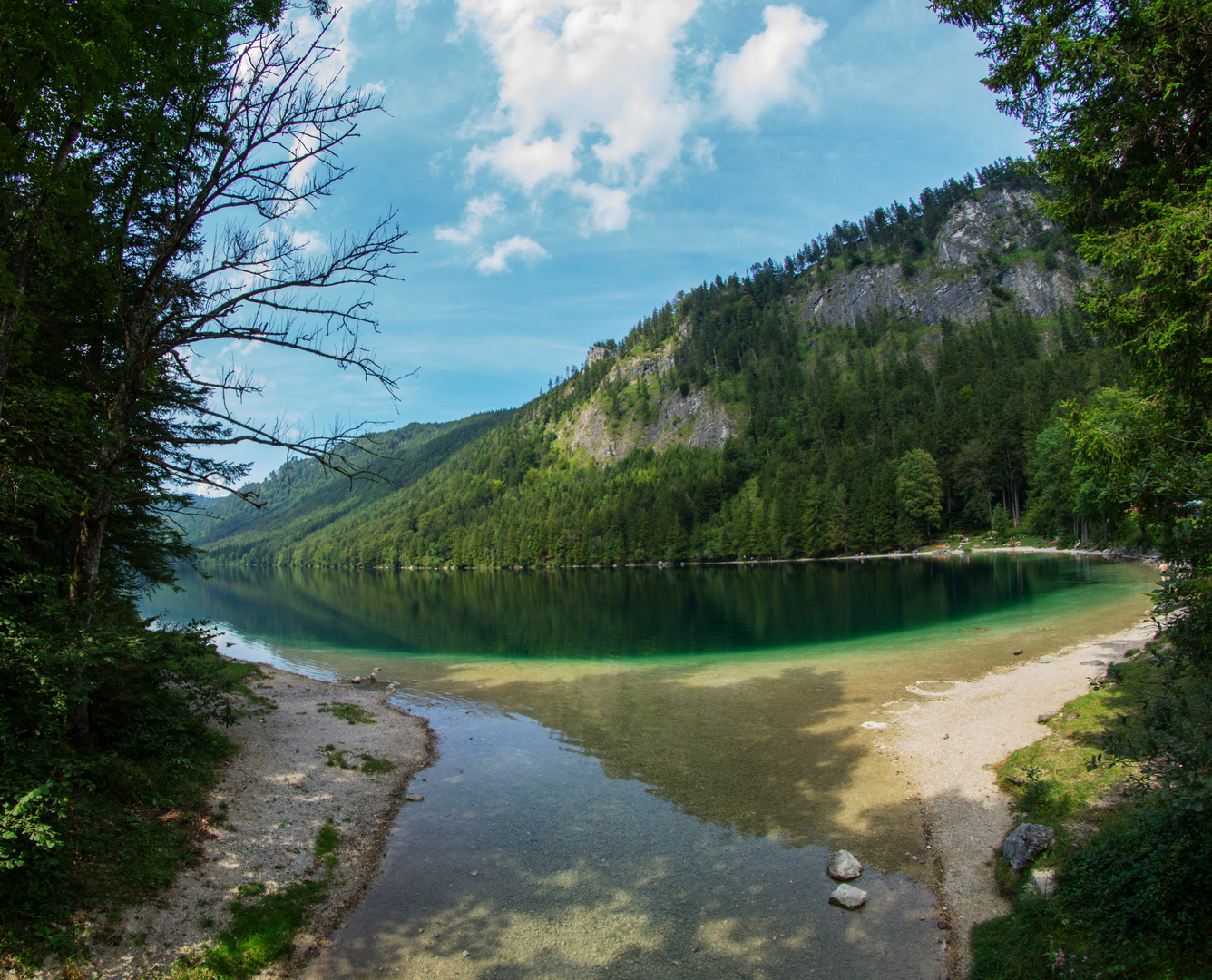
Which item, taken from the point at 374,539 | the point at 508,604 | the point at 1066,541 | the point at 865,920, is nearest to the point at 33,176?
the point at 865,920

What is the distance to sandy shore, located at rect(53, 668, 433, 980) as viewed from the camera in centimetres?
732

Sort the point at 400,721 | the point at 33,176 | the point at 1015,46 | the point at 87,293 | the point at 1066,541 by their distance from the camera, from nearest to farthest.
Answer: the point at 33,176
the point at 1015,46
the point at 87,293
the point at 400,721
the point at 1066,541

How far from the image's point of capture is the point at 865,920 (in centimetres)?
854

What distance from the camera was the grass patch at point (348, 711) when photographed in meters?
19.8

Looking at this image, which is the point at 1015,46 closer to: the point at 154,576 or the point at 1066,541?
the point at 154,576

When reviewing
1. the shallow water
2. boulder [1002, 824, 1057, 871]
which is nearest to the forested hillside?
the shallow water

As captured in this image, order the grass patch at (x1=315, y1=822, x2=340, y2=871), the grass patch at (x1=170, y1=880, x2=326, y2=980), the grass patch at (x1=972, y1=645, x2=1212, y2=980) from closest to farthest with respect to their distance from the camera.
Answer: the grass patch at (x1=972, y1=645, x2=1212, y2=980) → the grass patch at (x1=170, y1=880, x2=326, y2=980) → the grass patch at (x1=315, y1=822, x2=340, y2=871)

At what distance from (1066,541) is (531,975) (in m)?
84.7

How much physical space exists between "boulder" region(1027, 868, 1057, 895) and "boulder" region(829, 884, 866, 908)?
7.53 feet

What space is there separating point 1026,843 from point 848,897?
2810mm

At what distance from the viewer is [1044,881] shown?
7637mm

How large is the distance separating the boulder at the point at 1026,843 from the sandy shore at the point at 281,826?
34.1 ft

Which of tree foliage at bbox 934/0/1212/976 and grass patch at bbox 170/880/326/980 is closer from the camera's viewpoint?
tree foliage at bbox 934/0/1212/976

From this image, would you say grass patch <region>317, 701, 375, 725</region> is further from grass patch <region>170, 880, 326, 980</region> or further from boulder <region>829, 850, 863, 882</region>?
boulder <region>829, 850, 863, 882</region>
